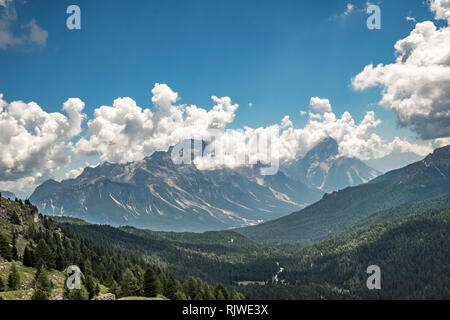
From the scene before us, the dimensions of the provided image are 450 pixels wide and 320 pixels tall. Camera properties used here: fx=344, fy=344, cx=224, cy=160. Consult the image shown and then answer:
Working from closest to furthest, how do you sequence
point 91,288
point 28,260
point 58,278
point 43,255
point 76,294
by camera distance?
point 76,294 → point 91,288 → point 58,278 → point 28,260 → point 43,255

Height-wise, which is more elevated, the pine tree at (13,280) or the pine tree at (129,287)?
the pine tree at (13,280)

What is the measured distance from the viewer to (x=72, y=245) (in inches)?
7844

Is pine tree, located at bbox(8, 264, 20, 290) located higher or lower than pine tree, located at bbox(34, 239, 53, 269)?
lower

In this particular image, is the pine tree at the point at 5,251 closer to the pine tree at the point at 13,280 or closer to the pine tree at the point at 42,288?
the pine tree at the point at 13,280

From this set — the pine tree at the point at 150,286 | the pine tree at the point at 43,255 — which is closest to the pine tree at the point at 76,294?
the pine tree at the point at 150,286

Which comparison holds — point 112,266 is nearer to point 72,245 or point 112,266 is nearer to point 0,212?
point 72,245

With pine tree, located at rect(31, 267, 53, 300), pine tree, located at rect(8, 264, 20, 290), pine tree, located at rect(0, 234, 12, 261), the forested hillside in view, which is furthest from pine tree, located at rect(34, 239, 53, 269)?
pine tree, located at rect(31, 267, 53, 300)

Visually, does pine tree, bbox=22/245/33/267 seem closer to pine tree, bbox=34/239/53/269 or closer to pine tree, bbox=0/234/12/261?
pine tree, bbox=34/239/53/269

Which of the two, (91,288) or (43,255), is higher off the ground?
(43,255)

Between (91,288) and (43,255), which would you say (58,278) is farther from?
(91,288)

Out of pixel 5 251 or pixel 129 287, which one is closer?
pixel 129 287

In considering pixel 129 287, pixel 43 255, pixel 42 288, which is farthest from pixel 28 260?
pixel 129 287
